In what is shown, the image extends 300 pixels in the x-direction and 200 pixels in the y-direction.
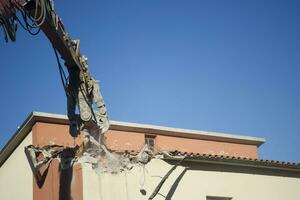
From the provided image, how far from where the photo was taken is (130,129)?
901 inches

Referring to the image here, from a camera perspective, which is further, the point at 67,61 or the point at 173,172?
the point at 173,172

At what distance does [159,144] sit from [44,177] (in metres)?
8.77

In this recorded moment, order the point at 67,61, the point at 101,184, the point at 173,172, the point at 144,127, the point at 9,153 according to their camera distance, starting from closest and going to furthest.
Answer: the point at 67,61 < the point at 101,184 < the point at 173,172 < the point at 9,153 < the point at 144,127

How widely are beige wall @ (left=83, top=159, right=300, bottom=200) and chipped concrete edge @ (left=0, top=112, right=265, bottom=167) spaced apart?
562cm

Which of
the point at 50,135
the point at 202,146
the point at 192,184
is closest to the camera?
the point at 192,184

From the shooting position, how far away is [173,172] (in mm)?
16172

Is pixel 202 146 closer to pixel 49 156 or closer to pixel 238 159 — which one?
pixel 238 159

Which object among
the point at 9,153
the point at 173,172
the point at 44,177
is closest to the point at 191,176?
the point at 173,172

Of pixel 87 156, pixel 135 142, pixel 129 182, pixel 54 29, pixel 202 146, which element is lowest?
pixel 129 182

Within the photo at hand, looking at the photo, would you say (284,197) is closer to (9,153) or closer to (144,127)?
(144,127)

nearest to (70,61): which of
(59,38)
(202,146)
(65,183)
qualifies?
(59,38)

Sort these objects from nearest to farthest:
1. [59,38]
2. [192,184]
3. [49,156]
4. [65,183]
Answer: [59,38] < [65,183] < [49,156] < [192,184]

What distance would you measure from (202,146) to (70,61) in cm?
1258

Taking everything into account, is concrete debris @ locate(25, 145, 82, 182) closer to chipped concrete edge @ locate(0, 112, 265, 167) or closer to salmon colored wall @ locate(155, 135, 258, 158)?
chipped concrete edge @ locate(0, 112, 265, 167)
